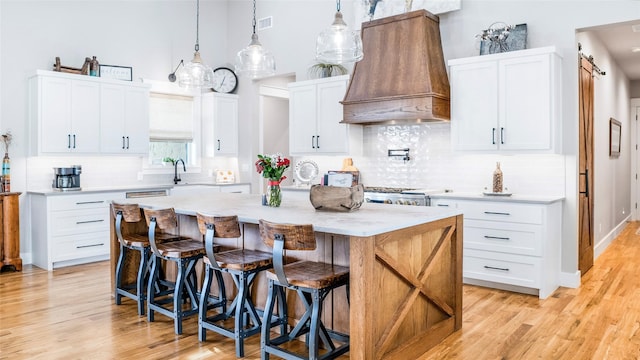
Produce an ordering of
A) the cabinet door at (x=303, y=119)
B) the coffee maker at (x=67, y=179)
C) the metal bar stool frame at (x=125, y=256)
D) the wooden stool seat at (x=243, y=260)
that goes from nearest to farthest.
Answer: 1. the wooden stool seat at (x=243, y=260)
2. the metal bar stool frame at (x=125, y=256)
3. the coffee maker at (x=67, y=179)
4. the cabinet door at (x=303, y=119)

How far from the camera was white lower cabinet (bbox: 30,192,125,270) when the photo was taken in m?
5.48

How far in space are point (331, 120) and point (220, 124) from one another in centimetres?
215

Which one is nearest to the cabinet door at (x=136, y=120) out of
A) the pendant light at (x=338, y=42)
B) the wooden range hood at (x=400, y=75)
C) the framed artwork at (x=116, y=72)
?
the framed artwork at (x=116, y=72)

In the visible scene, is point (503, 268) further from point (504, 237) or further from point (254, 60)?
point (254, 60)

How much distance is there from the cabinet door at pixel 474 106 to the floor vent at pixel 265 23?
3235 millimetres

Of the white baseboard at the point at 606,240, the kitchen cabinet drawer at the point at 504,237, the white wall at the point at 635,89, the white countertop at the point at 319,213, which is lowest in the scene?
the white baseboard at the point at 606,240

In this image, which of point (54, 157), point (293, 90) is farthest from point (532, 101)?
point (54, 157)

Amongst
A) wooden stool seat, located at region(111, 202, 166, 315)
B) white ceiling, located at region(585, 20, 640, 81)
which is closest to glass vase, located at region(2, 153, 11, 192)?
wooden stool seat, located at region(111, 202, 166, 315)

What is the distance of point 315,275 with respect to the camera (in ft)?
9.17

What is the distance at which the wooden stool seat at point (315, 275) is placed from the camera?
8.84 ft

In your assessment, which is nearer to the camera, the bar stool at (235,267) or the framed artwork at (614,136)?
the bar stool at (235,267)

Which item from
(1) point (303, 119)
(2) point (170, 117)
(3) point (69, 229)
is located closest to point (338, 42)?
(1) point (303, 119)

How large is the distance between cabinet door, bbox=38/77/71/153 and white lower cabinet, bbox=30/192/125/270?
0.63 m

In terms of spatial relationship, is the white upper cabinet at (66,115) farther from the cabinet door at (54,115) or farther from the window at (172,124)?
the window at (172,124)
